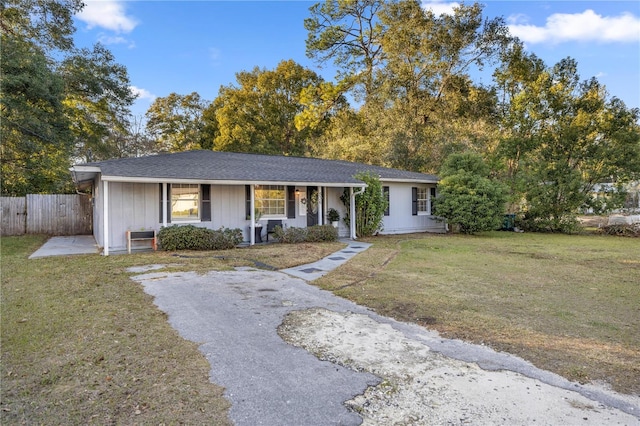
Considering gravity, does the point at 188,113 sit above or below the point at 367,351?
above

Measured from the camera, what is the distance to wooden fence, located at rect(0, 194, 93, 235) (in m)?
15.0

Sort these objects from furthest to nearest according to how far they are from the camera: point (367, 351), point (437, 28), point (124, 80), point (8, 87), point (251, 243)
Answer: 1. point (437, 28)
2. point (124, 80)
3. point (8, 87)
4. point (251, 243)
5. point (367, 351)

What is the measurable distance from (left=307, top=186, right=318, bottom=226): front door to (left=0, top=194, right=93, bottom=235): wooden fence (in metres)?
10.2

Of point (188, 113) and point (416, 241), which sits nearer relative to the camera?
point (416, 241)

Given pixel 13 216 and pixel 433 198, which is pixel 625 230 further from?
pixel 13 216

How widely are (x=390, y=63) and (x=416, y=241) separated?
15.3 metres

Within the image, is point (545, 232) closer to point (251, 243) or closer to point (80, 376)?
point (251, 243)

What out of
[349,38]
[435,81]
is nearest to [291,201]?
[435,81]

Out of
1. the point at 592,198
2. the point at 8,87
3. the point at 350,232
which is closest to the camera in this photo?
the point at 8,87

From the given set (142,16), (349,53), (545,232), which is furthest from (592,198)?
(142,16)

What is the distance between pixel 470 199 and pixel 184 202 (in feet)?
35.9

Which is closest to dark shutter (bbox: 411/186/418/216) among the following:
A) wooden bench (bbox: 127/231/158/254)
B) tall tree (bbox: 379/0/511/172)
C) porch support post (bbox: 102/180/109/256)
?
tall tree (bbox: 379/0/511/172)

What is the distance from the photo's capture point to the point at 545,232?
59.7 ft

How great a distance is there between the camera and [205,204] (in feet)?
38.5
